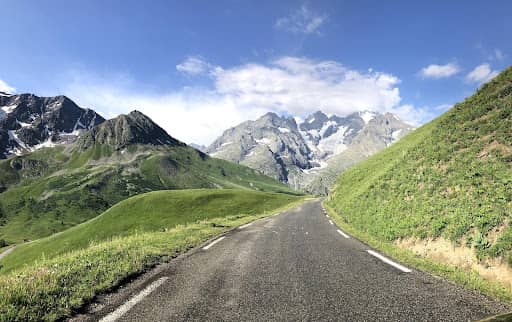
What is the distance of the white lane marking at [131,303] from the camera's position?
609cm

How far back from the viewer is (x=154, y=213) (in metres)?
73.2

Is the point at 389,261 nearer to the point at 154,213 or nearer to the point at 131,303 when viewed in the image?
the point at 131,303

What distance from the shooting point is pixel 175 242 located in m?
15.7

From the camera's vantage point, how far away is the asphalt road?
6.11 meters

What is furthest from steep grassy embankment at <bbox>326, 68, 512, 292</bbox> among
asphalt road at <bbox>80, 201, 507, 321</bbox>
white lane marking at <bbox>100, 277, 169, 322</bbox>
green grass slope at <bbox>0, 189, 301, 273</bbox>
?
green grass slope at <bbox>0, 189, 301, 273</bbox>

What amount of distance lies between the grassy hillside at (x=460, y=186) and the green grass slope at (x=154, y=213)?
1753 inches

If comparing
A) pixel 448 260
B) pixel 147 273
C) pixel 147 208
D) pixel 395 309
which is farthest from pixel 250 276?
pixel 147 208

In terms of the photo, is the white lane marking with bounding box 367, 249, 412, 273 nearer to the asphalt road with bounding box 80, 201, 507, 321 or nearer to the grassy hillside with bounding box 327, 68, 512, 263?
the asphalt road with bounding box 80, 201, 507, 321

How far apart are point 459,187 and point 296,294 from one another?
11.5 m

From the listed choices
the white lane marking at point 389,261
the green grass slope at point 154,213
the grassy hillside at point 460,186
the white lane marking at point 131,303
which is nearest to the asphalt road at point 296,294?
the white lane marking at point 131,303

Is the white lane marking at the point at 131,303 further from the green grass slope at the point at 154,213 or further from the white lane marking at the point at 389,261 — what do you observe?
the green grass slope at the point at 154,213

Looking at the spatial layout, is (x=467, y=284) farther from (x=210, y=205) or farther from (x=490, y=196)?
(x=210, y=205)

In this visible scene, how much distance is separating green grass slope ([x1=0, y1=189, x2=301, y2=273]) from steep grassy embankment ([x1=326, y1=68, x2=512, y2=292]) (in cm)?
4486

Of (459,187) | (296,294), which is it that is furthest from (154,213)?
(296,294)
